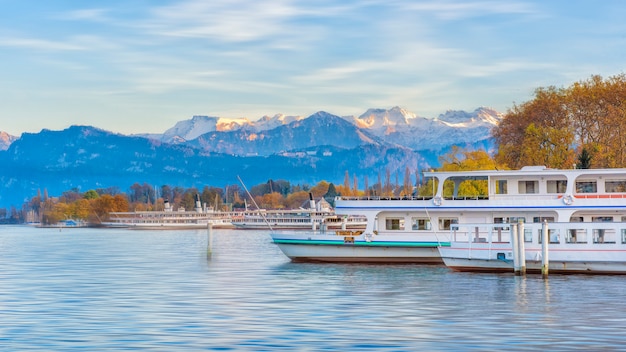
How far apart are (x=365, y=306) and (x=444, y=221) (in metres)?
23.6

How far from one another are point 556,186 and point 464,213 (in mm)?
6198

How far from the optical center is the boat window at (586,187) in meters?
67.2

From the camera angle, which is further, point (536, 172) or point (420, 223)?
point (420, 223)

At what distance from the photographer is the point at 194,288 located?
57.3m

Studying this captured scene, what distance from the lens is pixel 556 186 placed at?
221ft

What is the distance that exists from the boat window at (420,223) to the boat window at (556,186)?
8.19 m

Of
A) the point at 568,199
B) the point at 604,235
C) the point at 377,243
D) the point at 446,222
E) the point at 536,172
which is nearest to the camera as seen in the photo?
the point at 604,235

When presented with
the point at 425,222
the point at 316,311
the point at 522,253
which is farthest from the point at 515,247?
the point at 316,311

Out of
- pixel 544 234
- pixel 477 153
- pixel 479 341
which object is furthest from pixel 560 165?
pixel 479 341

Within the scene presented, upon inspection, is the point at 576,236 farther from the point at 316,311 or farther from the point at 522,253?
the point at 316,311

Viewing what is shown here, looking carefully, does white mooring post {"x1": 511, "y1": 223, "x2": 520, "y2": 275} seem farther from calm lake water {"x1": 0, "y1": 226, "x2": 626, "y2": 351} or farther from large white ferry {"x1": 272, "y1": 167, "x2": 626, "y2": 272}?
large white ferry {"x1": 272, "y1": 167, "x2": 626, "y2": 272}

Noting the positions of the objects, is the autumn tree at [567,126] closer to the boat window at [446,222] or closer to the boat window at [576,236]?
the boat window at [446,222]

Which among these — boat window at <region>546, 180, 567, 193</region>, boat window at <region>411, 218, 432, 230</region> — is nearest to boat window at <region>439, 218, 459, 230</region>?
boat window at <region>411, 218, 432, 230</region>

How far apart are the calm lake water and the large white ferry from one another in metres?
1.32
